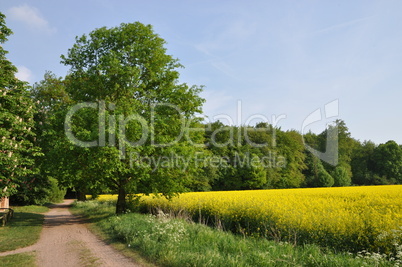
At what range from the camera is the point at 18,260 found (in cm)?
842

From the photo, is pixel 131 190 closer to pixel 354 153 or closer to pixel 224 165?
pixel 224 165

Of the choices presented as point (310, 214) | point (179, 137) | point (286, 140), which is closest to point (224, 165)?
point (286, 140)

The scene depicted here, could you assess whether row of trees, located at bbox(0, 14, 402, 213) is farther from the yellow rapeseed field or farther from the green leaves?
the yellow rapeseed field

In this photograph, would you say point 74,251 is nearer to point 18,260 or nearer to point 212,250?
point 18,260

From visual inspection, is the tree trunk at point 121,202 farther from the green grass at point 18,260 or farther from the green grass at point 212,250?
the green grass at point 18,260

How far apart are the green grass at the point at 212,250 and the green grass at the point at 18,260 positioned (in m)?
2.91

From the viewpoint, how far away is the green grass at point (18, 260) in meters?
8.03

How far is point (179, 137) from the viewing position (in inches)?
677

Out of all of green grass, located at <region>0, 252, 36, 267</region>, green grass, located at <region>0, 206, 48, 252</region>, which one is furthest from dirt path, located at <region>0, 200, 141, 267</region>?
green grass, located at <region>0, 206, 48, 252</region>

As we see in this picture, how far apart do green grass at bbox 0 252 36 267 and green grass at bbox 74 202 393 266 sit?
2.91 m

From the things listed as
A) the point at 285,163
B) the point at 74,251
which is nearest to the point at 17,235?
the point at 74,251

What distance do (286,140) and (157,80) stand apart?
5141 centimetres

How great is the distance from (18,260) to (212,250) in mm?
5899

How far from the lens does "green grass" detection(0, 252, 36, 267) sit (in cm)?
803
